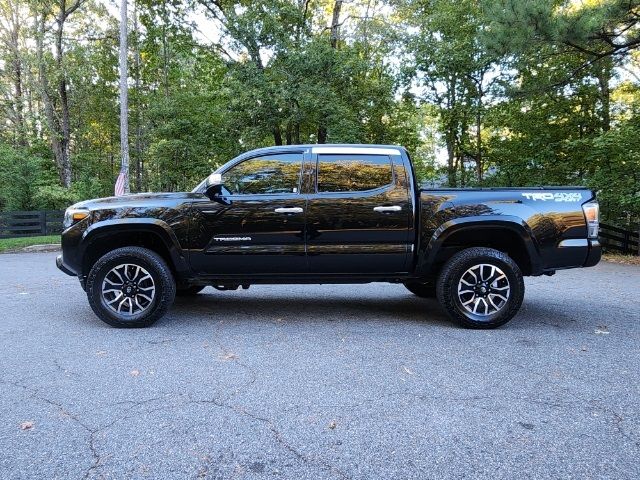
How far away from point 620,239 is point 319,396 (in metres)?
13.7

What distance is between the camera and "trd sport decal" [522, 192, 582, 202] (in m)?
4.53

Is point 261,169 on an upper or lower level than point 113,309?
upper

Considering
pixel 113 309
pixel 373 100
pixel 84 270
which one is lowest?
pixel 113 309

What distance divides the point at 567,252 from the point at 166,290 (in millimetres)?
4101

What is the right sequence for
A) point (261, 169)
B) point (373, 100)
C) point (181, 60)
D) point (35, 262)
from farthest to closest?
point (181, 60), point (373, 100), point (35, 262), point (261, 169)

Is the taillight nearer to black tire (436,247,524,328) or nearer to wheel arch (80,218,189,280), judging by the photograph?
black tire (436,247,524,328)

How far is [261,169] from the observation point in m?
4.83

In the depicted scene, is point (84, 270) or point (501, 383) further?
point (84, 270)

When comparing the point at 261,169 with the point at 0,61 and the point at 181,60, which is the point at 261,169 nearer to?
the point at 181,60

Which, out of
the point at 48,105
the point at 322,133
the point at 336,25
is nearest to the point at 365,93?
the point at 322,133

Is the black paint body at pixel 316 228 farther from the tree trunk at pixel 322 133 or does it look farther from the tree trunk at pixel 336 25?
the tree trunk at pixel 336 25

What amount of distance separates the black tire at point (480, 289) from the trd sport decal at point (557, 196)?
0.65 meters

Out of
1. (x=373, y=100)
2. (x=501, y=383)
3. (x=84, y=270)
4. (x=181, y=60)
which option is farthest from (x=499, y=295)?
(x=181, y=60)

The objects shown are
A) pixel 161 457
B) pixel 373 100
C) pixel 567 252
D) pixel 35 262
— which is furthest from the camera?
pixel 373 100
